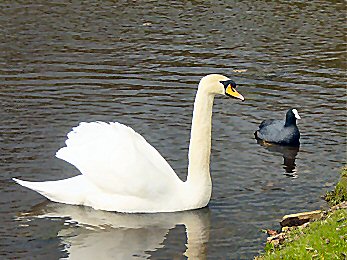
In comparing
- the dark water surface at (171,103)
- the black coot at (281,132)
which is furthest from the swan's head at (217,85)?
the black coot at (281,132)

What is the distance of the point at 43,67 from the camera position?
17.3m

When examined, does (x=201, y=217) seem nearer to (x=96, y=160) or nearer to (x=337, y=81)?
(x=96, y=160)

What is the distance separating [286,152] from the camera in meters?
13.8

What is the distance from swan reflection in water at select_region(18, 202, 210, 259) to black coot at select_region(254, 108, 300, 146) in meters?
3.00

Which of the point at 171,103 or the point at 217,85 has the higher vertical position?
the point at 217,85

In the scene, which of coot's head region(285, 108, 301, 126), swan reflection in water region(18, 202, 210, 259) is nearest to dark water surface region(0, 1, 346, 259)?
swan reflection in water region(18, 202, 210, 259)

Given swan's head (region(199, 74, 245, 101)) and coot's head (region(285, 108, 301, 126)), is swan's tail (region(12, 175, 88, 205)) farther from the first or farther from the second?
coot's head (region(285, 108, 301, 126))

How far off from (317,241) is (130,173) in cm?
328

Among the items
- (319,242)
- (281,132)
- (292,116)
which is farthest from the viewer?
(292,116)

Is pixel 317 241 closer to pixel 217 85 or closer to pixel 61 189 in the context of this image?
pixel 217 85

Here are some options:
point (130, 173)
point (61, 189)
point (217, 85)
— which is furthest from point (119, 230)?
point (217, 85)

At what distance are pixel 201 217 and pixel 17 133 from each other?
12.4 feet

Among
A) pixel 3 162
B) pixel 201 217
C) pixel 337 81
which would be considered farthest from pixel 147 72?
pixel 201 217

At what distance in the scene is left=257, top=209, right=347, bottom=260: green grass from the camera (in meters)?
7.96
